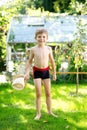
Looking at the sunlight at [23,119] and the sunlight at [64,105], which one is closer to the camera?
the sunlight at [23,119]

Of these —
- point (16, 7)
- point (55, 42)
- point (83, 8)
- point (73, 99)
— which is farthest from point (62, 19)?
point (73, 99)

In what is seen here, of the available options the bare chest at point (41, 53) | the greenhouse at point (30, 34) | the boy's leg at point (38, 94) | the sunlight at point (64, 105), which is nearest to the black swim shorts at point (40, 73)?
the boy's leg at point (38, 94)

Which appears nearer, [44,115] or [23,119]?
[23,119]

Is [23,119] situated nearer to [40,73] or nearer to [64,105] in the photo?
[40,73]

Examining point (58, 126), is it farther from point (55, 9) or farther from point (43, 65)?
point (55, 9)

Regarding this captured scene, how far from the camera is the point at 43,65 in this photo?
20.4ft

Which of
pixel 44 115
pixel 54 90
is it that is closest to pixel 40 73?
pixel 44 115

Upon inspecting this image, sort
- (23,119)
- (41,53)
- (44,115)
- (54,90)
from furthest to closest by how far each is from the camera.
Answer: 1. (54,90)
2. (44,115)
3. (23,119)
4. (41,53)

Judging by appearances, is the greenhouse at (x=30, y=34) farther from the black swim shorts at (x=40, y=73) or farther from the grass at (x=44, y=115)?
the black swim shorts at (x=40, y=73)

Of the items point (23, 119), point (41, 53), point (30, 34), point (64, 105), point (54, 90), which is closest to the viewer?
point (41, 53)

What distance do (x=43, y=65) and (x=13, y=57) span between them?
14.0 metres

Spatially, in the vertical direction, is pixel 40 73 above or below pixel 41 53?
below

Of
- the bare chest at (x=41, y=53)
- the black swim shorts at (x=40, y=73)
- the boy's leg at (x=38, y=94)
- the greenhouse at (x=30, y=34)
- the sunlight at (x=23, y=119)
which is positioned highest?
the bare chest at (x=41, y=53)

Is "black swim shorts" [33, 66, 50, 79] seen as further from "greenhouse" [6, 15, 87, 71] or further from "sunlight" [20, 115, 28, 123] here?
"greenhouse" [6, 15, 87, 71]
